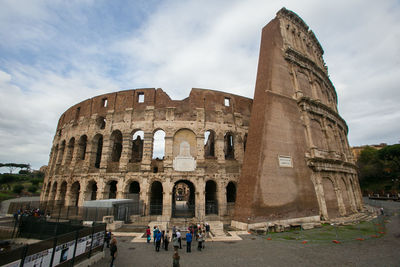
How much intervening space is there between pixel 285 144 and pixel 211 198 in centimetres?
1121

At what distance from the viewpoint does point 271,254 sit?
8672 millimetres

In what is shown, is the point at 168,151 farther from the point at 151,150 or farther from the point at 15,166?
the point at 15,166

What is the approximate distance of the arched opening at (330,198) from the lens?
16.8 meters

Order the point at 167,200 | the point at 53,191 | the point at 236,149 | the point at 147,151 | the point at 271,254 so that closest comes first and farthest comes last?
the point at 271,254
the point at 167,200
the point at 147,151
the point at 236,149
the point at 53,191

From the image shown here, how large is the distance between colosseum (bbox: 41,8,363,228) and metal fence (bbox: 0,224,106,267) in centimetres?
912

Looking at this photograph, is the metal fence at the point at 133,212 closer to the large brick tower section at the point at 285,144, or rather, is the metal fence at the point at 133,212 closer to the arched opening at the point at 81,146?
the large brick tower section at the point at 285,144

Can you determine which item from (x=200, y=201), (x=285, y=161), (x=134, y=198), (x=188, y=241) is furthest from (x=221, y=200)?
(x=188, y=241)

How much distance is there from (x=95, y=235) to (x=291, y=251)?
9.36 metres

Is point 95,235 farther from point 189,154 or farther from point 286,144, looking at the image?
point 286,144

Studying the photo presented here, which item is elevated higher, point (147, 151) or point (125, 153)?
point (147, 151)

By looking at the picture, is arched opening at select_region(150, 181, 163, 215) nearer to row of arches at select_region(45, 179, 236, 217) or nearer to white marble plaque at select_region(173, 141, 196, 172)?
row of arches at select_region(45, 179, 236, 217)

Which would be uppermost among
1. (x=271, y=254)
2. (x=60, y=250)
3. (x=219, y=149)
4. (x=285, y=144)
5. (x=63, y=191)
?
(x=219, y=149)

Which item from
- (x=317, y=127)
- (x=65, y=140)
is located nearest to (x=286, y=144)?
(x=317, y=127)

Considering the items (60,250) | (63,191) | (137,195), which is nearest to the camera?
(60,250)
